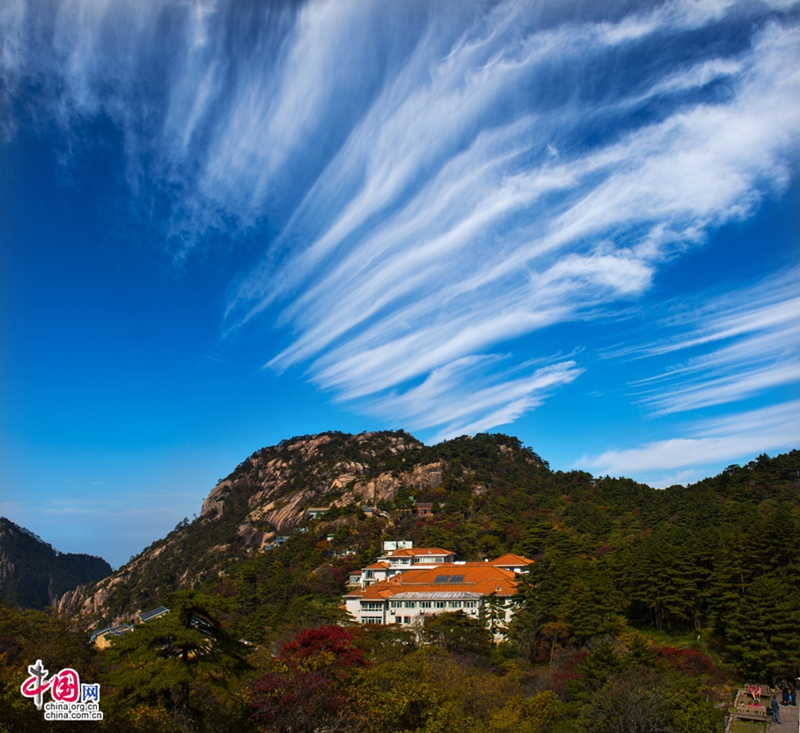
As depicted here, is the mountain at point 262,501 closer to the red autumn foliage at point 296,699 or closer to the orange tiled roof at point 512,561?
the orange tiled roof at point 512,561

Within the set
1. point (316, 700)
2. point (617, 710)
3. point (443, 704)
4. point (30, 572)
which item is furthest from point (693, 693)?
point (30, 572)

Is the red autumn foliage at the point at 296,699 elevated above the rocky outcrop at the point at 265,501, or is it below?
below

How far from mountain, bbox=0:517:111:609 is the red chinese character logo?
188m

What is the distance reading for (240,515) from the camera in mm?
140250

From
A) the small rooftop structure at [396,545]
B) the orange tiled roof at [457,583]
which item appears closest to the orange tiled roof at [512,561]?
the orange tiled roof at [457,583]

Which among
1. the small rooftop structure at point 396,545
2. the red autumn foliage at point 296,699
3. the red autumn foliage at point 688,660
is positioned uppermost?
the small rooftop structure at point 396,545

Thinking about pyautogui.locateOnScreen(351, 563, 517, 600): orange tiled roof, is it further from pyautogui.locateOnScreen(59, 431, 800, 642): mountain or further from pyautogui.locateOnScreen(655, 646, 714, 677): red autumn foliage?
pyautogui.locateOnScreen(655, 646, 714, 677): red autumn foliage

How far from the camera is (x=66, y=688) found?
12.6 m

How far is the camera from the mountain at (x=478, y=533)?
3694 centimetres

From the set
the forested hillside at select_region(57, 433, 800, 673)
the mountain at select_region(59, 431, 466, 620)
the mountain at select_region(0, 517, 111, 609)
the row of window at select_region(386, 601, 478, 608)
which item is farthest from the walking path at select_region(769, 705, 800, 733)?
the mountain at select_region(0, 517, 111, 609)

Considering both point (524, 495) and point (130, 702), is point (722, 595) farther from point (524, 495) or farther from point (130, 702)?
point (524, 495)

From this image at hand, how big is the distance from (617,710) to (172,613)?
1701 cm

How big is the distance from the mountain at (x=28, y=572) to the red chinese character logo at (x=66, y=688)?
618 feet

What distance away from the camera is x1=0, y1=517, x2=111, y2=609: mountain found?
550 ft
